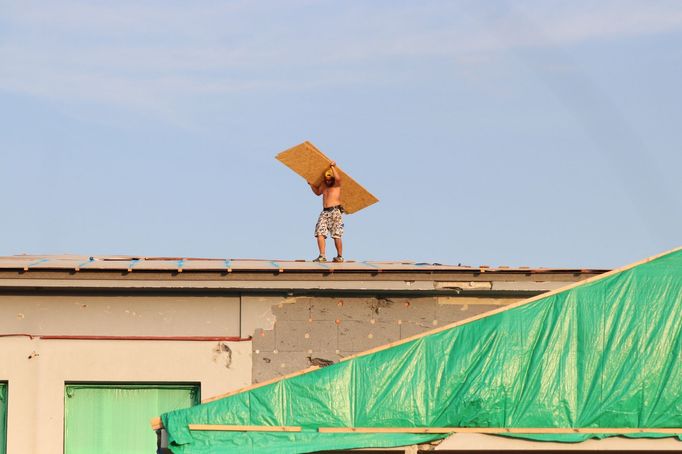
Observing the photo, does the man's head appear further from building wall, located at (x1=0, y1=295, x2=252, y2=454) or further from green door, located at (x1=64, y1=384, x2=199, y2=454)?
green door, located at (x1=64, y1=384, x2=199, y2=454)

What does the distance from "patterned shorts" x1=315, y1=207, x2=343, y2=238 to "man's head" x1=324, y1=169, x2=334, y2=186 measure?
0.41 meters

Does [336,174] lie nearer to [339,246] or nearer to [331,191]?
[331,191]

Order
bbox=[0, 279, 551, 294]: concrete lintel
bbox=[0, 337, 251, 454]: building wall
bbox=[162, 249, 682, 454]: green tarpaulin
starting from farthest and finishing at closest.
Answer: bbox=[0, 279, 551, 294]: concrete lintel → bbox=[0, 337, 251, 454]: building wall → bbox=[162, 249, 682, 454]: green tarpaulin

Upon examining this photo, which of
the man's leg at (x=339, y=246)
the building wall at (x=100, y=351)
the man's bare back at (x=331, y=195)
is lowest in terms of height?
the building wall at (x=100, y=351)

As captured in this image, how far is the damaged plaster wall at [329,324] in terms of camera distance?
2130 cm

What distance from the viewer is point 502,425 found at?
1772cm

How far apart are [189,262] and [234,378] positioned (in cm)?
242

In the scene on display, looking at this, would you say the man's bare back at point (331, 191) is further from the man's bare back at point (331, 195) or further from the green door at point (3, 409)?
the green door at point (3, 409)

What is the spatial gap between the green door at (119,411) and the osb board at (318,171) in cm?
490

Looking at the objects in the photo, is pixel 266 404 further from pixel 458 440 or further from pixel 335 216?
pixel 335 216

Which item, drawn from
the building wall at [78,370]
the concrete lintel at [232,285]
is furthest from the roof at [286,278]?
the building wall at [78,370]

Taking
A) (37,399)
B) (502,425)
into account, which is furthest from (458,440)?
(37,399)

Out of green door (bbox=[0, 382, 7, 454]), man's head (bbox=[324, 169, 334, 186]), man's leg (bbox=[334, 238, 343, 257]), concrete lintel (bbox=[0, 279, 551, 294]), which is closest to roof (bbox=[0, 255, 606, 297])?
concrete lintel (bbox=[0, 279, 551, 294])

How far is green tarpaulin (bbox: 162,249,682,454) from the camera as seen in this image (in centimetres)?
1773
